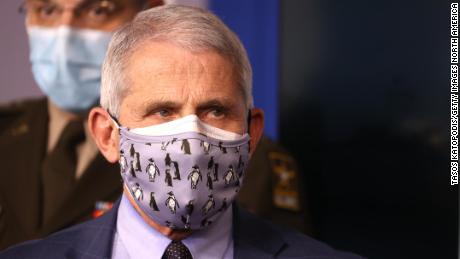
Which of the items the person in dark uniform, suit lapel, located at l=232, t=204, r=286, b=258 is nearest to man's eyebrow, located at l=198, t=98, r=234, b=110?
suit lapel, located at l=232, t=204, r=286, b=258

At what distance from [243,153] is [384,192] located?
1638 millimetres

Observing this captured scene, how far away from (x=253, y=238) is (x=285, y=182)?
4.30 feet

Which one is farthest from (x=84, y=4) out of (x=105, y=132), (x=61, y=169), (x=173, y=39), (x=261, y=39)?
(x=173, y=39)

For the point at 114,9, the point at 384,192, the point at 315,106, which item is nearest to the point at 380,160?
the point at 384,192

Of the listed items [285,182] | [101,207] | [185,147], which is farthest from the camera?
[285,182]

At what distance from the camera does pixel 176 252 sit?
Answer: 6.62 ft

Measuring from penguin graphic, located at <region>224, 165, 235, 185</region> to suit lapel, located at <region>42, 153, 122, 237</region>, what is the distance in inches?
52.1

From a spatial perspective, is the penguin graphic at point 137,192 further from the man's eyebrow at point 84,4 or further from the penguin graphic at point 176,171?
the man's eyebrow at point 84,4

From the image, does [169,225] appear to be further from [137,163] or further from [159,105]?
[159,105]

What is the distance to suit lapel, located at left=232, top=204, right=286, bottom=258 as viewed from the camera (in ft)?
6.84

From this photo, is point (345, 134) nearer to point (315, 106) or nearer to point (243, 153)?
point (315, 106)

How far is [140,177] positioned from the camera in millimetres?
2000

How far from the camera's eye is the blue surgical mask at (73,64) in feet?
10.7

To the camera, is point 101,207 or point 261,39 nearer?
point 101,207
